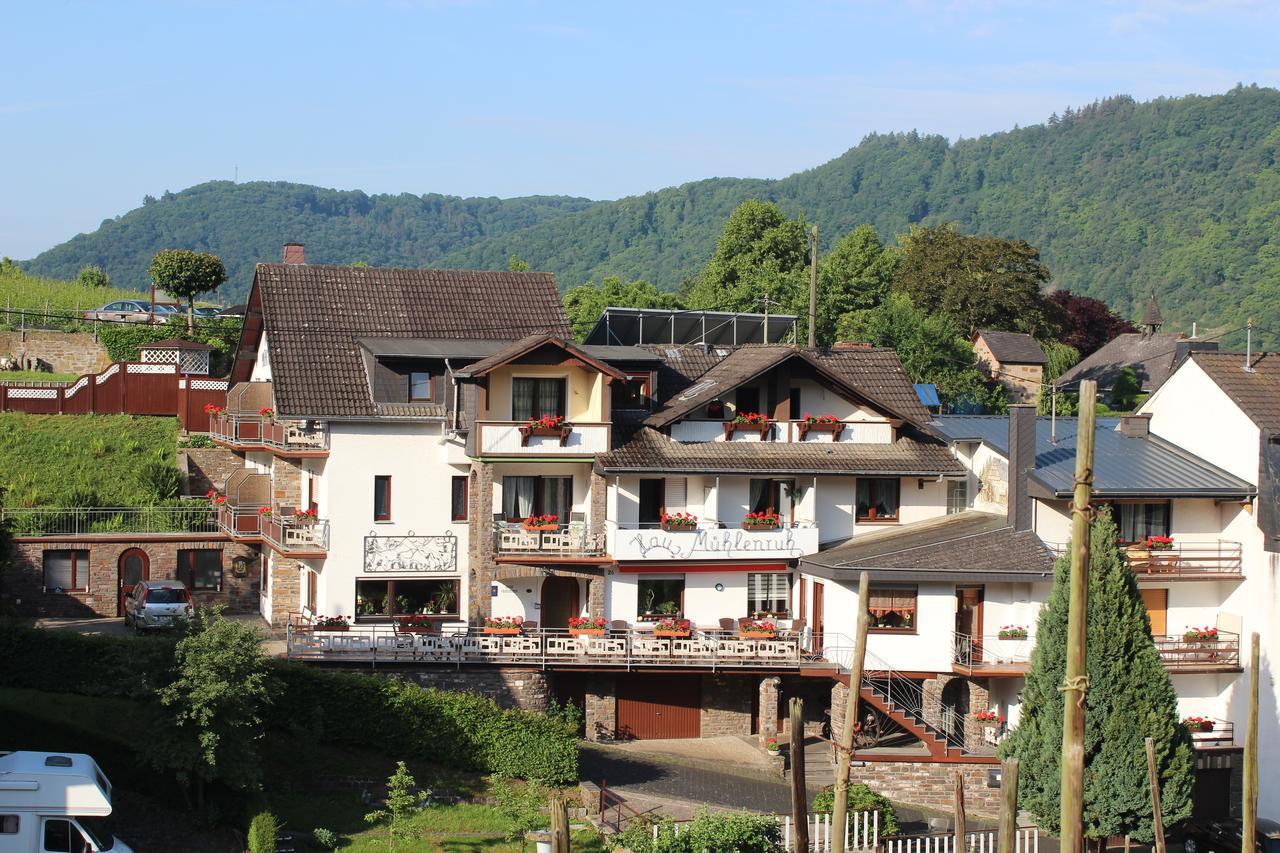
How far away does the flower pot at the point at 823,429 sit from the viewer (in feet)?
132

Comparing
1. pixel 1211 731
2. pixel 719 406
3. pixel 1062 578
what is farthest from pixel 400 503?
pixel 1211 731

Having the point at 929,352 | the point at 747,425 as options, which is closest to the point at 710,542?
the point at 747,425

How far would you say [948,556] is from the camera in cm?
3647

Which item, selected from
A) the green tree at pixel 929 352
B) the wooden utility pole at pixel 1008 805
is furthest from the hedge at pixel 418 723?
the green tree at pixel 929 352

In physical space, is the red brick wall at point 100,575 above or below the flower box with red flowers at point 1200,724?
above

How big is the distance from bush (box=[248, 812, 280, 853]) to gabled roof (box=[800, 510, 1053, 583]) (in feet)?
48.5

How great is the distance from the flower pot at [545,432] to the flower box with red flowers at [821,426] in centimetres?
625

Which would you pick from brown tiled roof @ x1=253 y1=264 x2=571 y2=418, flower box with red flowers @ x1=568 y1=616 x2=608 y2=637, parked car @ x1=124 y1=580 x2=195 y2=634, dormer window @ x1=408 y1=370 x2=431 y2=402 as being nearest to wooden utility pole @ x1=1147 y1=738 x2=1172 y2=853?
flower box with red flowers @ x1=568 y1=616 x2=608 y2=637

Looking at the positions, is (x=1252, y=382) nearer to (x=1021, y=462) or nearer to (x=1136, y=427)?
(x=1136, y=427)

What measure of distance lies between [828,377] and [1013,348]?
124ft

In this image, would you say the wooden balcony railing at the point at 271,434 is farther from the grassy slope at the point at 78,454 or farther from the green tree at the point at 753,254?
the green tree at the point at 753,254

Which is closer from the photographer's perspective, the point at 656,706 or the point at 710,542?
the point at 656,706

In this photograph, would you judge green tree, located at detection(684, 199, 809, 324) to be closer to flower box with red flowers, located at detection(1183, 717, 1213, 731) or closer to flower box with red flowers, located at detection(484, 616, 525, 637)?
flower box with red flowers, located at detection(484, 616, 525, 637)

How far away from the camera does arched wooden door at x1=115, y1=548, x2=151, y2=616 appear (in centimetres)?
4328
